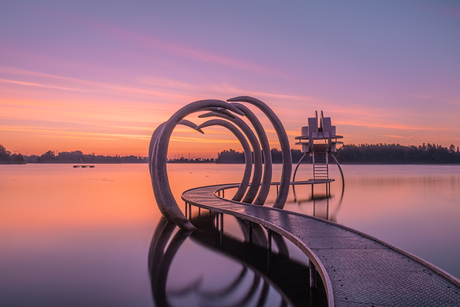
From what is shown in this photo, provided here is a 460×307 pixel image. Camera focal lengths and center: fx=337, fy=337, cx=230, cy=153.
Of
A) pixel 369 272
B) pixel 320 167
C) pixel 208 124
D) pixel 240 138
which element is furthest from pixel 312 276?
pixel 320 167

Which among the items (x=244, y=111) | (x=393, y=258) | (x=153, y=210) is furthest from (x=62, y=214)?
(x=393, y=258)

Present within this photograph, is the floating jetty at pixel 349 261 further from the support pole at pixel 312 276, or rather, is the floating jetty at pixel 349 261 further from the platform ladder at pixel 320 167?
the platform ladder at pixel 320 167

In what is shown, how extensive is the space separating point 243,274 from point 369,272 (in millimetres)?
3857

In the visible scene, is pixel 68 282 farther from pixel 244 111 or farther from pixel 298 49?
pixel 298 49

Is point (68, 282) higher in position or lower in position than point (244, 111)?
lower

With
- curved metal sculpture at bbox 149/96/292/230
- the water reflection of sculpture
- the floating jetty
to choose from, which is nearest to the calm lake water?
the water reflection of sculpture

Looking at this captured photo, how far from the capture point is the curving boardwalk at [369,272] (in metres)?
4.46

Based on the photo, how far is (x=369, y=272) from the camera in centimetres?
537

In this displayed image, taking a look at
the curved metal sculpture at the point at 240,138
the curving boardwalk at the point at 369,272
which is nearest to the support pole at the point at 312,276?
the curving boardwalk at the point at 369,272

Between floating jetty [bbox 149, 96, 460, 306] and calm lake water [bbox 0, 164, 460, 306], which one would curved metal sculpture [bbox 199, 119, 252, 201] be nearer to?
calm lake water [bbox 0, 164, 460, 306]

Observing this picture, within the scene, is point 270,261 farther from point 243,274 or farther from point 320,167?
point 320,167

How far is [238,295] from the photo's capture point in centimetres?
738

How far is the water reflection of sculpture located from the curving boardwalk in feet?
3.53

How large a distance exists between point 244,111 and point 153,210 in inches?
397
